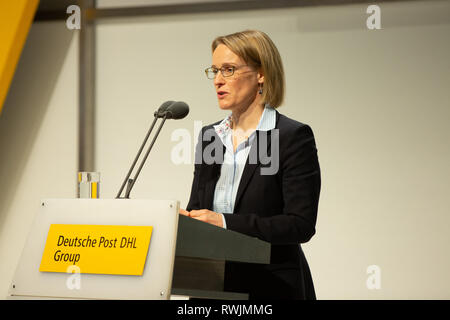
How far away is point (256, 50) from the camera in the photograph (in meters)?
1.73

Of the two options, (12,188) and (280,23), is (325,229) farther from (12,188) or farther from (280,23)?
(12,188)

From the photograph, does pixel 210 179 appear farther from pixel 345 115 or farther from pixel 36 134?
pixel 36 134

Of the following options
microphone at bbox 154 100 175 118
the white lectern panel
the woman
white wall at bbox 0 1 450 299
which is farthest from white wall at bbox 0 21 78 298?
the white lectern panel

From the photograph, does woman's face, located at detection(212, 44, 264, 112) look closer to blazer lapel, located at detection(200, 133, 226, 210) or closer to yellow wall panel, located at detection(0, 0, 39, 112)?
blazer lapel, located at detection(200, 133, 226, 210)

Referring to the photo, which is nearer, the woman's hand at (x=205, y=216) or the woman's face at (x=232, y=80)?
the woman's hand at (x=205, y=216)

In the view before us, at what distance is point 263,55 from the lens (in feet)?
5.71

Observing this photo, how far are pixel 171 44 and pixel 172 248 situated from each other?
9.30ft

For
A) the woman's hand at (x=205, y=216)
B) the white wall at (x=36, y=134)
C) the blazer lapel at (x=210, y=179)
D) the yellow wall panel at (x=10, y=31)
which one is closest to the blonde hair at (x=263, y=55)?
the blazer lapel at (x=210, y=179)

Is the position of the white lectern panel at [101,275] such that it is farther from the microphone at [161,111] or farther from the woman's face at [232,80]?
the woman's face at [232,80]

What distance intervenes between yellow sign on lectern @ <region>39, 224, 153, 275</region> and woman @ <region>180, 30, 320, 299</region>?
1.02 ft

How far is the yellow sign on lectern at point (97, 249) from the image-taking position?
1199 millimetres
